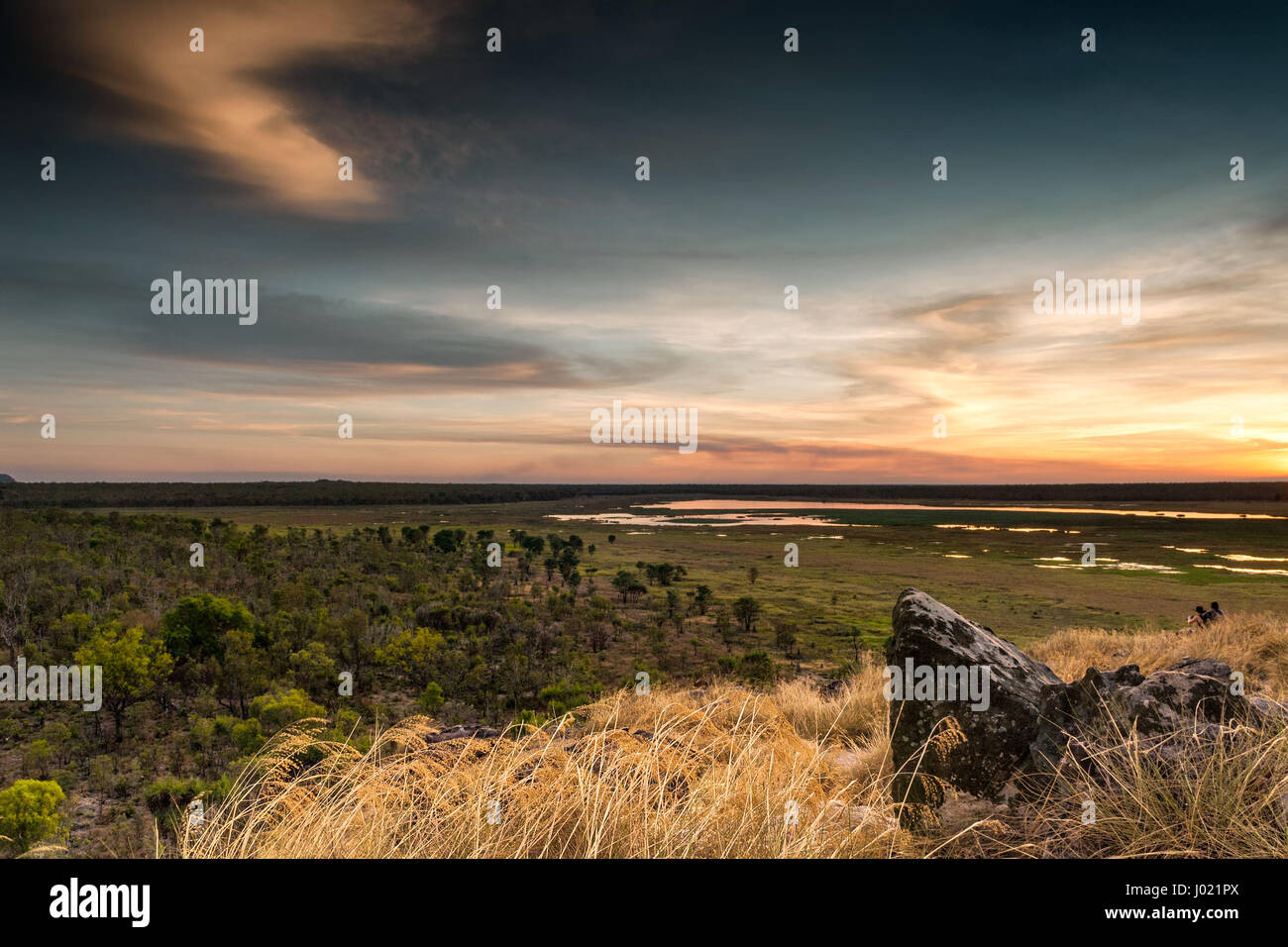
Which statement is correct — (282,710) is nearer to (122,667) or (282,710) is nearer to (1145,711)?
(122,667)

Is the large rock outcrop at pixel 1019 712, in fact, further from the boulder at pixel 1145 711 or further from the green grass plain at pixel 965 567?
the green grass plain at pixel 965 567

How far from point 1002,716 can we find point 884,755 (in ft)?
5.49

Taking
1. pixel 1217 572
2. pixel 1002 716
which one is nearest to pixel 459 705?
pixel 1002 716

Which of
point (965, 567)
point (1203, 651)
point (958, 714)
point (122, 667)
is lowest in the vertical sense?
point (965, 567)

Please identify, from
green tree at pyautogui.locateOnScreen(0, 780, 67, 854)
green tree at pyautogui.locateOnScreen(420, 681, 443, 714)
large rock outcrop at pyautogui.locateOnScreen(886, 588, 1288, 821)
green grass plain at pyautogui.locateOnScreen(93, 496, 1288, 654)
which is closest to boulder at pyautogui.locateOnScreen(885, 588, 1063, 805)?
large rock outcrop at pyautogui.locateOnScreen(886, 588, 1288, 821)

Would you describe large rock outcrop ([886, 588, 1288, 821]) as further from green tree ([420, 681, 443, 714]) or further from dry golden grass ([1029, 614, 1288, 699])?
green tree ([420, 681, 443, 714])

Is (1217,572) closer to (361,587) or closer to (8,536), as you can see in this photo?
(361,587)

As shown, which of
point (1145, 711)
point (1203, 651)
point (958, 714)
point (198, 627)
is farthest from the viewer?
point (198, 627)

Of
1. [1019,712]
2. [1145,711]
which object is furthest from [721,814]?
[1145,711]

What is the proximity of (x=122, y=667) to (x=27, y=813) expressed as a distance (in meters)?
7.62

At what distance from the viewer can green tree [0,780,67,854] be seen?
8091 millimetres

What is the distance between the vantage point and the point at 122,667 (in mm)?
14656

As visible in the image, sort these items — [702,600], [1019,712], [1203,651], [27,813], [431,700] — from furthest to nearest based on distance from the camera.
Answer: [702,600], [431,700], [1203,651], [27,813], [1019,712]
